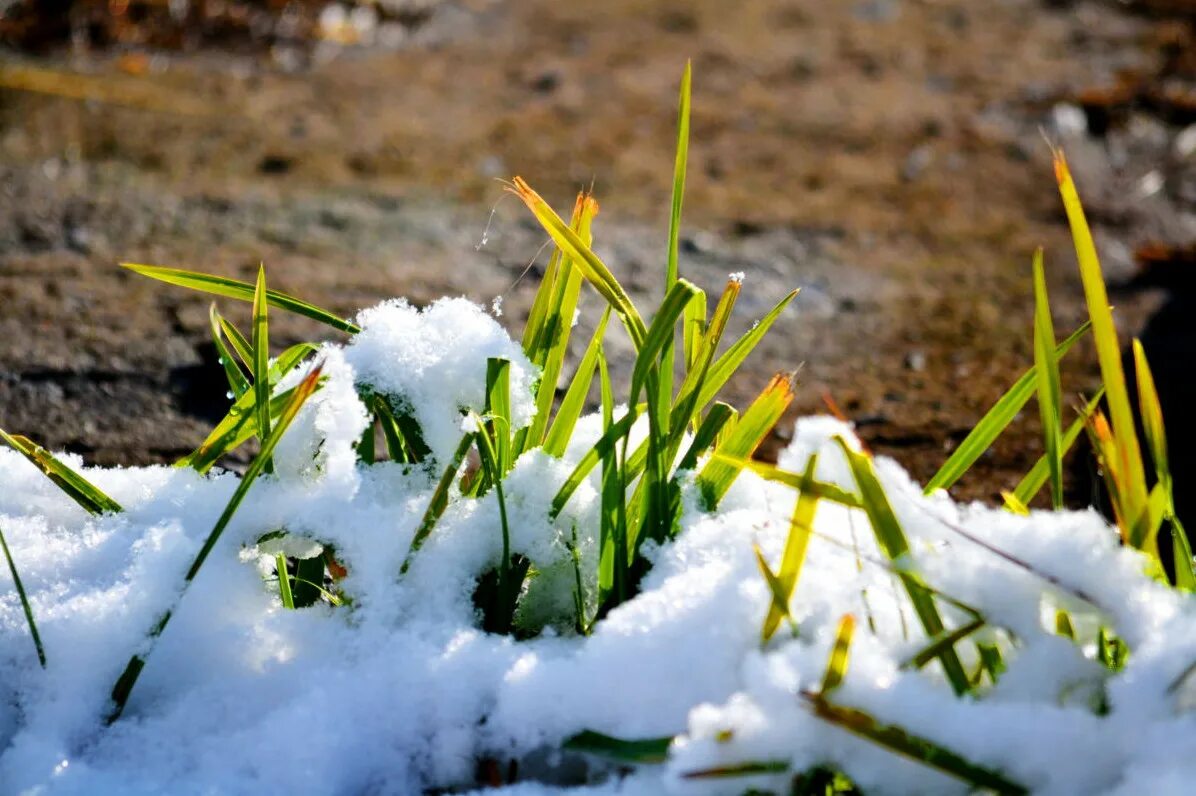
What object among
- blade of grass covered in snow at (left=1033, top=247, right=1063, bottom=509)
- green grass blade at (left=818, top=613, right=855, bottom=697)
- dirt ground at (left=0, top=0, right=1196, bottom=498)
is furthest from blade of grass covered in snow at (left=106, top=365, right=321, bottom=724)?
dirt ground at (left=0, top=0, right=1196, bottom=498)

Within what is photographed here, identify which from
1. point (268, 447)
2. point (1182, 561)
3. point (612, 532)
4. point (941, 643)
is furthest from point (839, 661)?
point (268, 447)

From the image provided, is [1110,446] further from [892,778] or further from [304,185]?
[304,185]

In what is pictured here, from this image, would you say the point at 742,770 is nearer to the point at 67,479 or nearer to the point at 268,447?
the point at 268,447

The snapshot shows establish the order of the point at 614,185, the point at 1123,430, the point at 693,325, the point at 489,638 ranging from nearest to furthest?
1. the point at 1123,430
2. the point at 489,638
3. the point at 693,325
4. the point at 614,185

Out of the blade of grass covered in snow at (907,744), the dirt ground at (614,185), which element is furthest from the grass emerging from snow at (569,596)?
the dirt ground at (614,185)

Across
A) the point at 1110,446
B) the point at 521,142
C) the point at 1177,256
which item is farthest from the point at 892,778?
the point at 521,142

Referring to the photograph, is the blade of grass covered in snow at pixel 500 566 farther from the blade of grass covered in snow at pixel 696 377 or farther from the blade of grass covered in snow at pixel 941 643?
the blade of grass covered in snow at pixel 941 643
